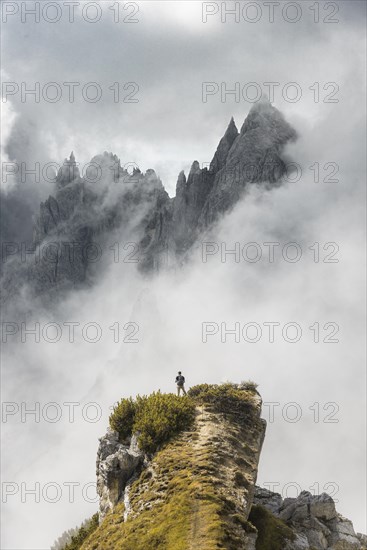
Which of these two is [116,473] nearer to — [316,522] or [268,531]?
[268,531]

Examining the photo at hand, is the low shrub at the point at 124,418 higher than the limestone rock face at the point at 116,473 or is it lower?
higher

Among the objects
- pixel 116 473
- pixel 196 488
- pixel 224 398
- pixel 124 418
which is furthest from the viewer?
pixel 224 398

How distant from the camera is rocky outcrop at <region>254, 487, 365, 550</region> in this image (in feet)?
65.6

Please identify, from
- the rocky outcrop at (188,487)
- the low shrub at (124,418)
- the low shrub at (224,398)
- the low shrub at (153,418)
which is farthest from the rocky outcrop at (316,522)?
the low shrub at (124,418)

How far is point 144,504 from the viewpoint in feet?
55.4

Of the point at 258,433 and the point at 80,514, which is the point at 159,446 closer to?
the point at 258,433

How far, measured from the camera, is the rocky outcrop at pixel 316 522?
787 inches

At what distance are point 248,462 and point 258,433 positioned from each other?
320 centimetres

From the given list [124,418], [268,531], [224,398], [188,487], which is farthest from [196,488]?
[224,398]

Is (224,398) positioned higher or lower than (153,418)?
higher

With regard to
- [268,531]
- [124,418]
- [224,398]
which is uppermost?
[224,398]

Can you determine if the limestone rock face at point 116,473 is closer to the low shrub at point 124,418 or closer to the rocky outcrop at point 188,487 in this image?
the rocky outcrop at point 188,487

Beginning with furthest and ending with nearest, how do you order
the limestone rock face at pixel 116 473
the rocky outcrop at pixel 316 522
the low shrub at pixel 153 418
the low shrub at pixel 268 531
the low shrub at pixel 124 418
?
the low shrub at pixel 124 418 < the low shrub at pixel 153 418 < the rocky outcrop at pixel 316 522 < the limestone rock face at pixel 116 473 < the low shrub at pixel 268 531

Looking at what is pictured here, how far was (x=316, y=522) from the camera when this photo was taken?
20625 millimetres
